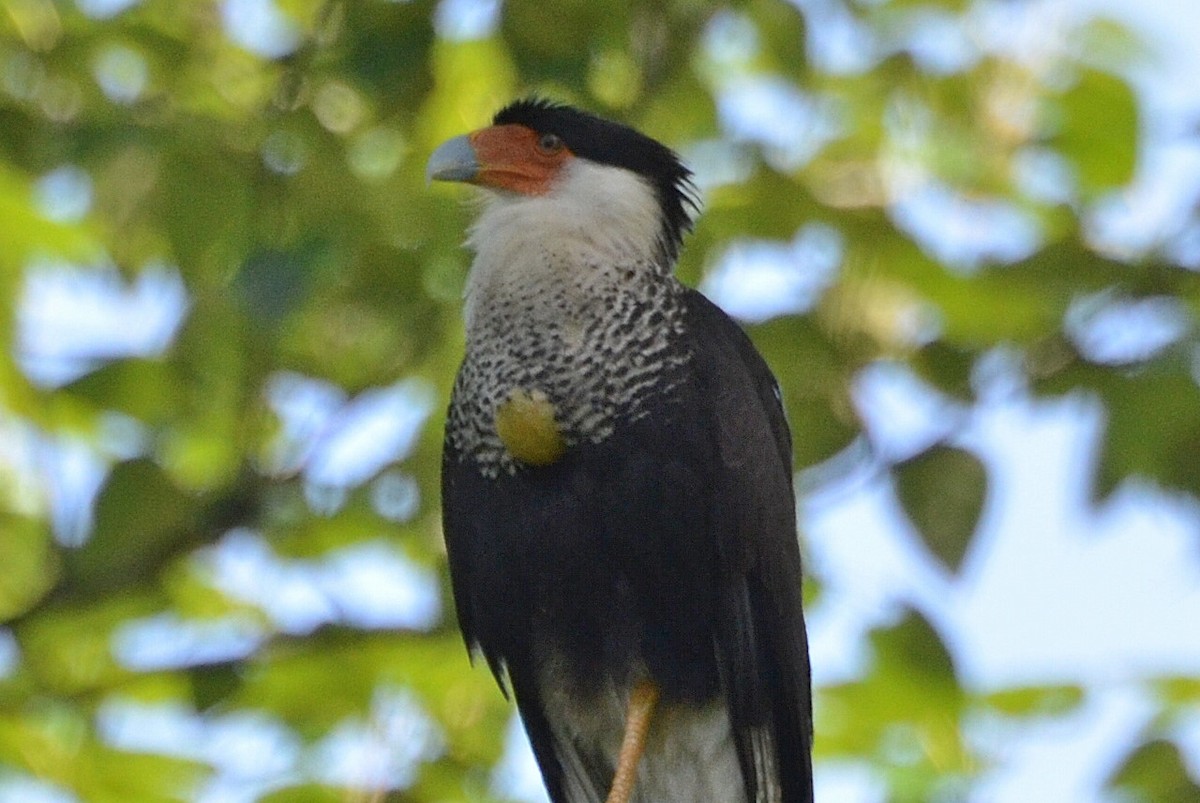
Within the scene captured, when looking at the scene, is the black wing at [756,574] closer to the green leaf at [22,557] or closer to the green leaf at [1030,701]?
the green leaf at [1030,701]

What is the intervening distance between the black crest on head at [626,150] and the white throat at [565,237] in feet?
0.09

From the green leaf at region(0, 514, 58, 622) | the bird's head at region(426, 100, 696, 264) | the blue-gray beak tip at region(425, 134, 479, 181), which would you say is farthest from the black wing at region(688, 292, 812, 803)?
the green leaf at region(0, 514, 58, 622)

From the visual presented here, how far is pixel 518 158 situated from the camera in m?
3.92

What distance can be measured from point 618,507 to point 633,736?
44 cm

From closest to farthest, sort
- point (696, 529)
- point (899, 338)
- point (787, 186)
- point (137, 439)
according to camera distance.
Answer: point (696, 529)
point (899, 338)
point (787, 186)
point (137, 439)

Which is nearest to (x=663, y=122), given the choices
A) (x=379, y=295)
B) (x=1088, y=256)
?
(x=379, y=295)

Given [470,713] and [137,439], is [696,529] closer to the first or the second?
[470,713]

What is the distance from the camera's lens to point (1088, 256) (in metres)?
4.12

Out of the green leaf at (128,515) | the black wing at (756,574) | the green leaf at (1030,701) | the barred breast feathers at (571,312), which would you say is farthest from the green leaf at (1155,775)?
the green leaf at (128,515)

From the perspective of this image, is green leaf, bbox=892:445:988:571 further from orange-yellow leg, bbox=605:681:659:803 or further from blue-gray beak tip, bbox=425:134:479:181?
blue-gray beak tip, bbox=425:134:479:181

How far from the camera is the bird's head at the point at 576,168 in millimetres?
3865

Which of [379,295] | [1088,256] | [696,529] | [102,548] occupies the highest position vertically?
[379,295]

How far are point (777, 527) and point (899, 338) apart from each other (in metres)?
0.89

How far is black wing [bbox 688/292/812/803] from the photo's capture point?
11.8ft
